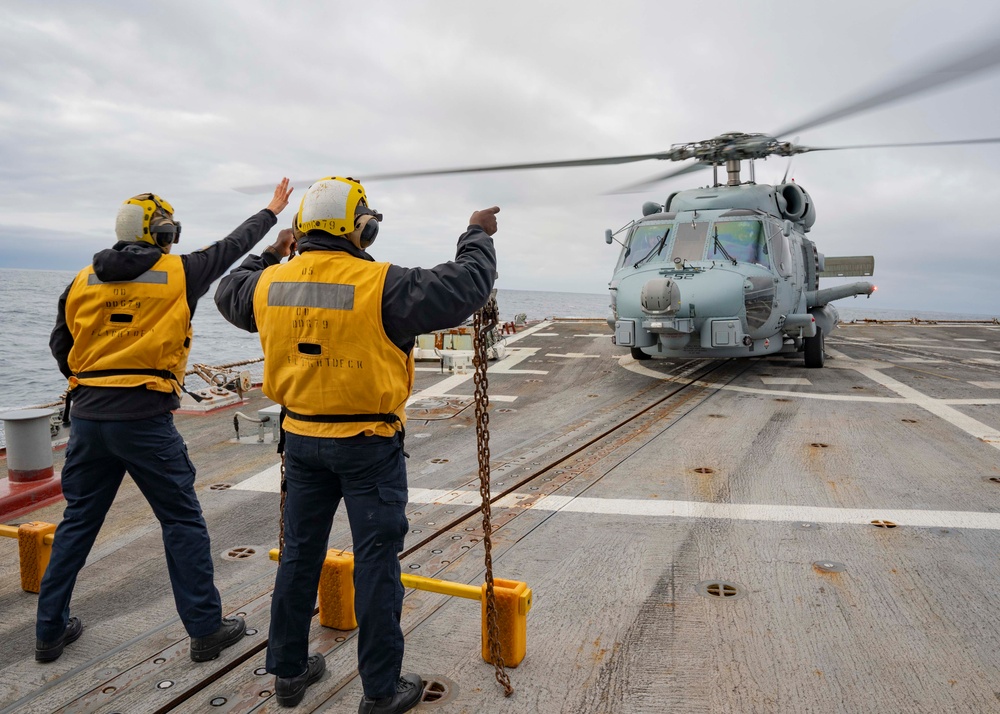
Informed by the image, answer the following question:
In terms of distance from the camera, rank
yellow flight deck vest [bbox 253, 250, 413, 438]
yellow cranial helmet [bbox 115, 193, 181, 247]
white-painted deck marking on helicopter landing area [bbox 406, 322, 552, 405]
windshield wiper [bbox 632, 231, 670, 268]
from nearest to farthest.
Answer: yellow flight deck vest [bbox 253, 250, 413, 438] → yellow cranial helmet [bbox 115, 193, 181, 247] → white-painted deck marking on helicopter landing area [bbox 406, 322, 552, 405] → windshield wiper [bbox 632, 231, 670, 268]

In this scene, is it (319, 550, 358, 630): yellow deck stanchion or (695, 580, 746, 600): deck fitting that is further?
(695, 580, 746, 600): deck fitting

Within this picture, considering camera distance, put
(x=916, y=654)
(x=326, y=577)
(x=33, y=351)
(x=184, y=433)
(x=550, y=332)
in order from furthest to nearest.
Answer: (x=33, y=351) → (x=550, y=332) → (x=184, y=433) → (x=326, y=577) → (x=916, y=654)

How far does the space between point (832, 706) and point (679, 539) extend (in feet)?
5.39

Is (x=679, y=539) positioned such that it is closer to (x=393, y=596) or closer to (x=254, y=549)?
(x=393, y=596)

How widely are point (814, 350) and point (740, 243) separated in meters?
2.70

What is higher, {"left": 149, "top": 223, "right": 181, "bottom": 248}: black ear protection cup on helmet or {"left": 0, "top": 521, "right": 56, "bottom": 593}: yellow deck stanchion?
{"left": 149, "top": 223, "right": 181, "bottom": 248}: black ear protection cup on helmet

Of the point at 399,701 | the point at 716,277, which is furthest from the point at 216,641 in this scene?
the point at 716,277

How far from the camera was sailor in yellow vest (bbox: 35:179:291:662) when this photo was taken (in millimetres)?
2822

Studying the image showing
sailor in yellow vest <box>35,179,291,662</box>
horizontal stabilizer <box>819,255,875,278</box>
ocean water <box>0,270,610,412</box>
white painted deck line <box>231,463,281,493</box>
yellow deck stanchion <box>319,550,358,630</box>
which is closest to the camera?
sailor in yellow vest <box>35,179,291,662</box>

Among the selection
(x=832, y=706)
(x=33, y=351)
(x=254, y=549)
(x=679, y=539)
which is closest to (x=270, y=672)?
(x=254, y=549)

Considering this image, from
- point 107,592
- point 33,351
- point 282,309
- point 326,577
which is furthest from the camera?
point 33,351

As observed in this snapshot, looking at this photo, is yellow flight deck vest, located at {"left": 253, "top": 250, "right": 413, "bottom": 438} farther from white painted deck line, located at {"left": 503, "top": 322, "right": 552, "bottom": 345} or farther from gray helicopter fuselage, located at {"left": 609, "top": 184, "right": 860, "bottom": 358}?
white painted deck line, located at {"left": 503, "top": 322, "right": 552, "bottom": 345}

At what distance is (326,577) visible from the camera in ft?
10.1

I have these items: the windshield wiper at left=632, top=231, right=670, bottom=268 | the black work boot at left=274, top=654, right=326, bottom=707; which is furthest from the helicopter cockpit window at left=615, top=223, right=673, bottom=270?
the black work boot at left=274, top=654, right=326, bottom=707
